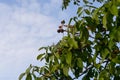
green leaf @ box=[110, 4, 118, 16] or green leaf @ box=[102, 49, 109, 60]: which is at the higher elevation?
green leaf @ box=[110, 4, 118, 16]

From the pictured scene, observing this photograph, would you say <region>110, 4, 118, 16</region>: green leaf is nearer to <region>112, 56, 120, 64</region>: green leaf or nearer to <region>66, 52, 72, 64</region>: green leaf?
<region>112, 56, 120, 64</region>: green leaf

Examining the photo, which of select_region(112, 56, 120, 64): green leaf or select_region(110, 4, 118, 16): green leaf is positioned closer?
select_region(110, 4, 118, 16): green leaf

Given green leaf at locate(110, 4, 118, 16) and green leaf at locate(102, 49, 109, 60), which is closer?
green leaf at locate(110, 4, 118, 16)

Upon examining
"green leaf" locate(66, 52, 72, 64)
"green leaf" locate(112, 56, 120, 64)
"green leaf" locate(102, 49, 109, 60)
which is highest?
"green leaf" locate(66, 52, 72, 64)

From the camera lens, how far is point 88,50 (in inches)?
203

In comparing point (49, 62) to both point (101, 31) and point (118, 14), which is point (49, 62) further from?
point (118, 14)

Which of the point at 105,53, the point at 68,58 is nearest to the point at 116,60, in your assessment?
the point at 105,53

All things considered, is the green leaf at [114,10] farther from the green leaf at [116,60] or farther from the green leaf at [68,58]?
the green leaf at [68,58]

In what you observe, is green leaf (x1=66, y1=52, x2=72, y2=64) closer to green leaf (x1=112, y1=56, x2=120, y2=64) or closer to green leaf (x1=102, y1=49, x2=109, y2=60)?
green leaf (x1=102, y1=49, x2=109, y2=60)

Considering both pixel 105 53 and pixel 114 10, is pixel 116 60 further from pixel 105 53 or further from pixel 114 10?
pixel 114 10

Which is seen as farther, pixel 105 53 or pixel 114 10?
pixel 105 53

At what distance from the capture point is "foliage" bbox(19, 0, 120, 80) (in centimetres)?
479

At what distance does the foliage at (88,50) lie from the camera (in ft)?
15.7

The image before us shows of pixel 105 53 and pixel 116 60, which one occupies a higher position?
pixel 105 53
